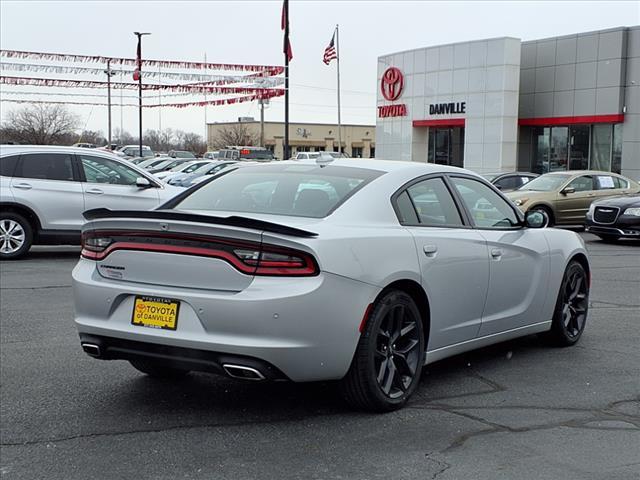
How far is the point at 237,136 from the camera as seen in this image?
10306 centimetres

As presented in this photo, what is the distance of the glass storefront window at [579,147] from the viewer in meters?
36.7

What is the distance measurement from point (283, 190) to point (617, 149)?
32263 millimetres

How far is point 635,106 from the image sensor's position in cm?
3441

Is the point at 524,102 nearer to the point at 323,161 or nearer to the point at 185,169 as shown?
A: the point at 185,169

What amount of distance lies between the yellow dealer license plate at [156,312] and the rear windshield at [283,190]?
3.16 ft

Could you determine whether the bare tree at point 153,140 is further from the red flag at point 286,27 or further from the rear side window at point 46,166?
the rear side window at point 46,166

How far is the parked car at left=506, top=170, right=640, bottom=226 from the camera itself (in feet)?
66.4

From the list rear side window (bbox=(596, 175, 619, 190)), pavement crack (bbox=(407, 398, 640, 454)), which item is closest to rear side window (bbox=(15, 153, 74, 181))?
pavement crack (bbox=(407, 398, 640, 454))

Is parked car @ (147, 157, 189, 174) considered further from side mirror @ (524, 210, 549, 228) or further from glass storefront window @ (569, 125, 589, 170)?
side mirror @ (524, 210, 549, 228)

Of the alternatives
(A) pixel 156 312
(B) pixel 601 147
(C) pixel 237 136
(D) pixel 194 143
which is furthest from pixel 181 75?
(D) pixel 194 143

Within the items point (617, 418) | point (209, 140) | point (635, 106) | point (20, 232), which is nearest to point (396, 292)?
point (617, 418)

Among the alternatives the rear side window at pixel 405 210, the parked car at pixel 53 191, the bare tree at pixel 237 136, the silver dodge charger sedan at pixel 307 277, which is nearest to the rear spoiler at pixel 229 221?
the silver dodge charger sedan at pixel 307 277

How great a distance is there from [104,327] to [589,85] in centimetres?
3411

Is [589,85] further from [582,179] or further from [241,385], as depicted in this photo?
[241,385]
